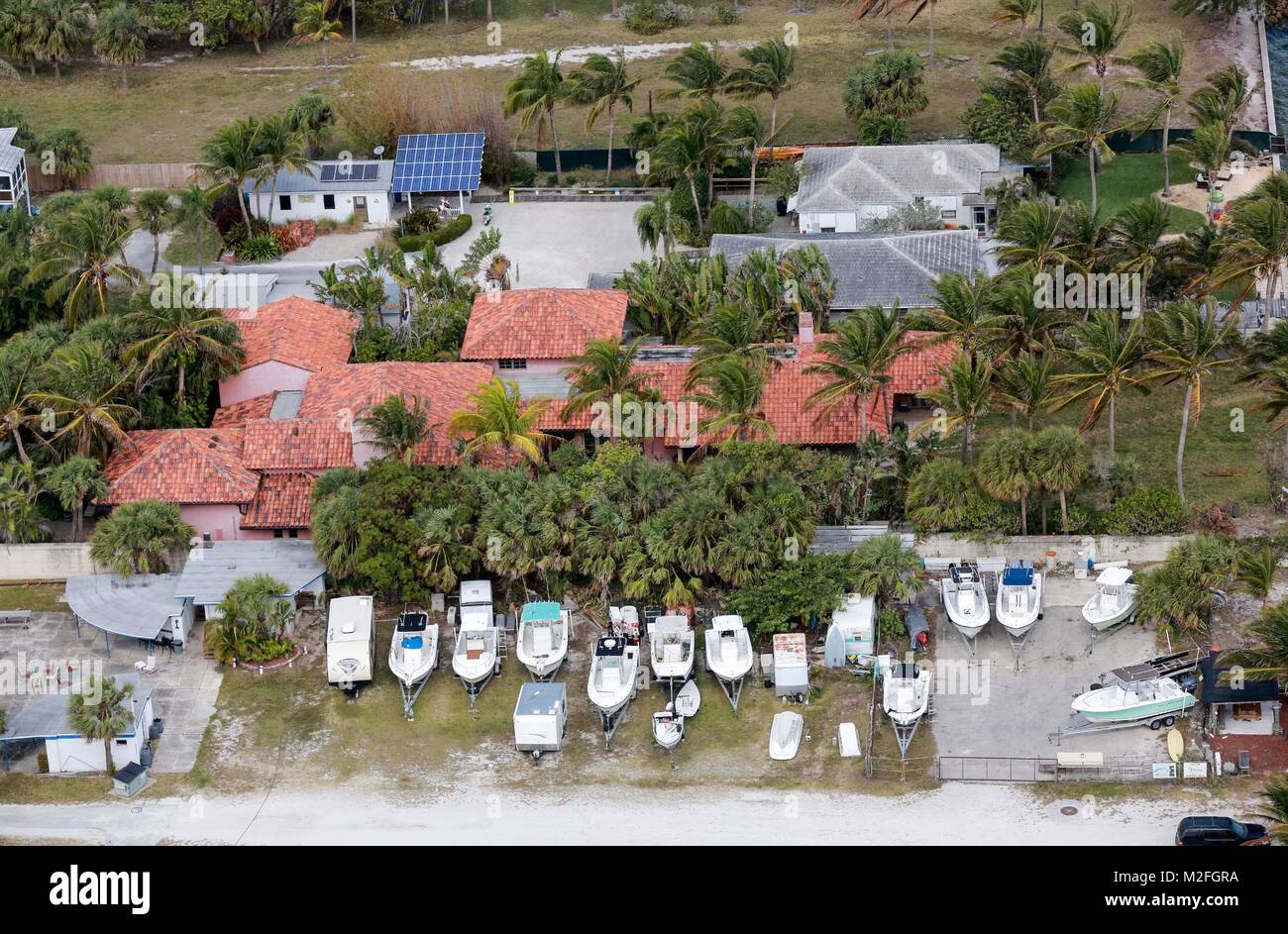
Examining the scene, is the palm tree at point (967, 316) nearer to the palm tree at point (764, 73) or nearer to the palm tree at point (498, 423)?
the palm tree at point (498, 423)

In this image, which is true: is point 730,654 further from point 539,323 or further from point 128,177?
point 128,177

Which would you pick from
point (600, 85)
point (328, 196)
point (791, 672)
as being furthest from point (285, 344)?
point (600, 85)

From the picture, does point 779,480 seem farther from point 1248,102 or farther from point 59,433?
point 1248,102

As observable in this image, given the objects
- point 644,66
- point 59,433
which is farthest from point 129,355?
point 644,66

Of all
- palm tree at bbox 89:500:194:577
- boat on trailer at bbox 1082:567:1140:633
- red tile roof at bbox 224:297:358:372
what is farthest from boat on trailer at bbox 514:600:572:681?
boat on trailer at bbox 1082:567:1140:633

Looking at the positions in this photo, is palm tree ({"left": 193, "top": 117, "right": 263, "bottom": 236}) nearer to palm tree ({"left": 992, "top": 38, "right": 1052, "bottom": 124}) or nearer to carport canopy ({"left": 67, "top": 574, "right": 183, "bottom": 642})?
carport canopy ({"left": 67, "top": 574, "right": 183, "bottom": 642})
